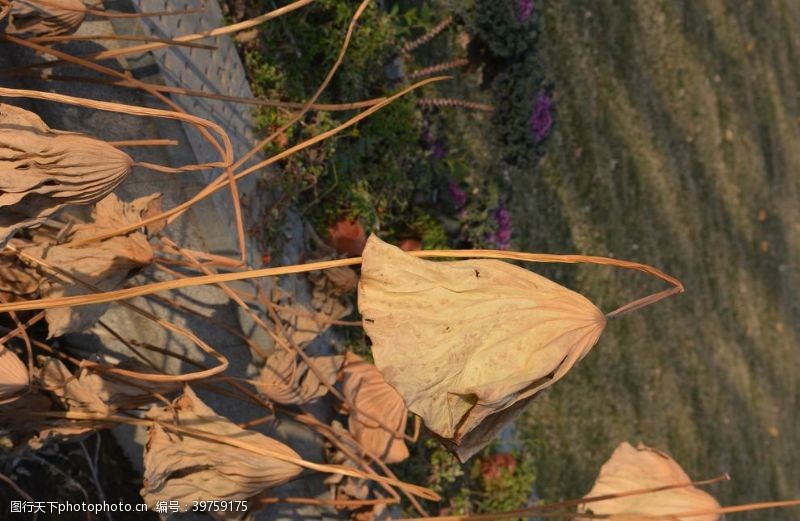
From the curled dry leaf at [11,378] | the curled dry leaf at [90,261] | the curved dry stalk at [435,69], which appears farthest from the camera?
the curved dry stalk at [435,69]

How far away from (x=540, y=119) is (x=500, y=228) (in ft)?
1.96

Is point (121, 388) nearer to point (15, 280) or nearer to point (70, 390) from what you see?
point (70, 390)

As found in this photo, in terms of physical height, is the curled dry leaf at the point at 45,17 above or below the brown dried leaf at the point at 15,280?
above

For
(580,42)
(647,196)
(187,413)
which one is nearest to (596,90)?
(580,42)

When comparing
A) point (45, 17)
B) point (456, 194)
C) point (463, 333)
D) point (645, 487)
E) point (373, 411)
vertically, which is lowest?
point (373, 411)

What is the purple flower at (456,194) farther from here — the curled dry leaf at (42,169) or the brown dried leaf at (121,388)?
the curled dry leaf at (42,169)

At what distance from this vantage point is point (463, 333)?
121 centimetres

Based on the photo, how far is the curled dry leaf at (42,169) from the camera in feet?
4.27

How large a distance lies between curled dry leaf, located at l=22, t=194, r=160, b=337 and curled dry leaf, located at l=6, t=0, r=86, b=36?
335 millimetres

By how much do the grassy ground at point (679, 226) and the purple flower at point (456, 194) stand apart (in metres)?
0.54

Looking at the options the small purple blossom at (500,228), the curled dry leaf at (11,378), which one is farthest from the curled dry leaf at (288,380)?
the small purple blossom at (500,228)

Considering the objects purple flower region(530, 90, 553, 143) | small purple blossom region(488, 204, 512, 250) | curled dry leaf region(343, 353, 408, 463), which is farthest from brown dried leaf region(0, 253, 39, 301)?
purple flower region(530, 90, 553, 143)

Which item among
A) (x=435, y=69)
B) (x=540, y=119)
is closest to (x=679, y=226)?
(x=540, y=119)

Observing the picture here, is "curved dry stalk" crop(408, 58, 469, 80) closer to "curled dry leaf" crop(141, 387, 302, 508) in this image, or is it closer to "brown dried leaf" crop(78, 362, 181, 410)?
"brown dried leaf" crop(78, 362, 181, 410)
